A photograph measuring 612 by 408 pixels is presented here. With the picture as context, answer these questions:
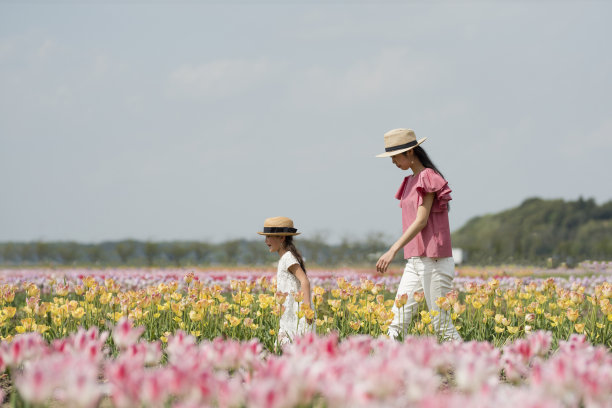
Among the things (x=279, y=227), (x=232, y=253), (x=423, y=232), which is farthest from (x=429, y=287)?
(x=232, y=253)

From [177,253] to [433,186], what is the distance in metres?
18.4

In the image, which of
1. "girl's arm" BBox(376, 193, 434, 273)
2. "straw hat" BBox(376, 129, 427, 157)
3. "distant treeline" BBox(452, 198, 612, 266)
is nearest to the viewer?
"girl's arm" BBox(376, 193, 434, 273)

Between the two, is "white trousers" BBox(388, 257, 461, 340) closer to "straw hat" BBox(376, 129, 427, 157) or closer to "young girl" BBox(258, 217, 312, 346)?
"young girl" BBox(258, 217, 312, 346)

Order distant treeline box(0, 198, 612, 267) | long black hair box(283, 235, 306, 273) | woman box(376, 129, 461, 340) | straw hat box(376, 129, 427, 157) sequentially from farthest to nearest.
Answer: distant treeline box(0, 198, 612, 267) < long black hair box(283, 235, 306, 273) < straw hat box(376, 129, 427, 157) < woman box(376, 129, 461, 340)

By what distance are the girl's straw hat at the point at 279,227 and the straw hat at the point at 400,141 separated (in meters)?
1.09

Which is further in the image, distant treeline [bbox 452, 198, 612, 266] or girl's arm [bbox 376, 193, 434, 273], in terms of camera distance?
distant treeline [bbox 452, 198, 612, 266]

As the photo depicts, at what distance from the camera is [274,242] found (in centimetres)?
569

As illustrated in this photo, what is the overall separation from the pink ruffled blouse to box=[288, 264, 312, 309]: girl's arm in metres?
0.98

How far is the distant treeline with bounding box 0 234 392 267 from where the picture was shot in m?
20.6

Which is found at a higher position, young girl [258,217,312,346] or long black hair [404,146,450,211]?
long black hair [404,146,450,211]

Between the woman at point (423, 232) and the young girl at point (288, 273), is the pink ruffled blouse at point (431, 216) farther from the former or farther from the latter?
the young girl at point (288, 273)

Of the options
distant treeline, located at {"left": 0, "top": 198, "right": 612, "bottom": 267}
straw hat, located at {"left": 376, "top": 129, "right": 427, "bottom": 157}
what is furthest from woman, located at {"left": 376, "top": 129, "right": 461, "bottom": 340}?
distant treeline, located at {"left": 0, "top": 198, "right": 612, "bottom": 267}

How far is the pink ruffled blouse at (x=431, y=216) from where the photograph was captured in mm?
5250

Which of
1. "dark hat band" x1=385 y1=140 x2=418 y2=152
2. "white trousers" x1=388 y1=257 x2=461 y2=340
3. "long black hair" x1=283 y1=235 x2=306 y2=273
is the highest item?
"dark hat band" x1=385 y1=140 x2=418 y2=152
